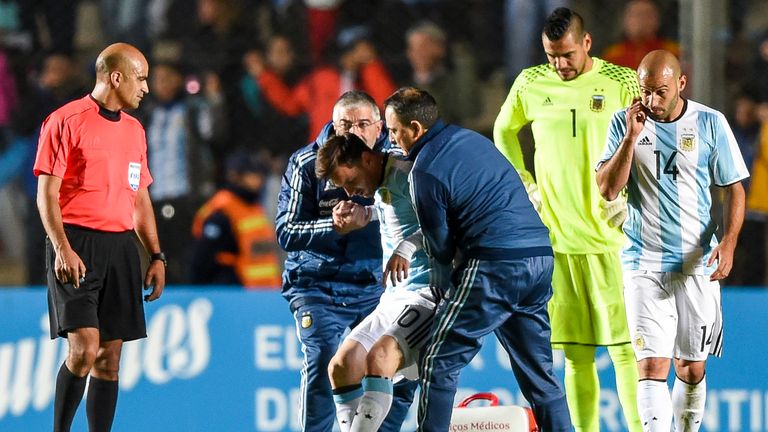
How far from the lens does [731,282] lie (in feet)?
25.4

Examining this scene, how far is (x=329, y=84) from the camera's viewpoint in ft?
28.8

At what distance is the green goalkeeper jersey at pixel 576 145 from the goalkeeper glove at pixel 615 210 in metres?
0.03

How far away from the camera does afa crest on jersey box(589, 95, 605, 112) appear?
6.12 metres

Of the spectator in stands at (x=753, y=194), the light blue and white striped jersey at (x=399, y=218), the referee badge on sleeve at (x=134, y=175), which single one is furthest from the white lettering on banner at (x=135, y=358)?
the spectator in stands at (x=753, y=194)

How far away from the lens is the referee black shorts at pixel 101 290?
18.5ft

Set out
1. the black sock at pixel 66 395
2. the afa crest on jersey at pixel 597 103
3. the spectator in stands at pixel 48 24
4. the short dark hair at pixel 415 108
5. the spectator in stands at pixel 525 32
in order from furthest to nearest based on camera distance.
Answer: the spectator in stands at pixel 48 24, the spectator in stands at pixel 525 32, the afa crest on jersey at pixel 597 103, the black sock at pixel 66 395, the short dark hair at pixel 415 108

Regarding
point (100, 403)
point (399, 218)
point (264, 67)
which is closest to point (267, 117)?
point (264, 67)

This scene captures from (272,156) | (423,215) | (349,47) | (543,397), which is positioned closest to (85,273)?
(423,215)

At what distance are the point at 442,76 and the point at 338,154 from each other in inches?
145

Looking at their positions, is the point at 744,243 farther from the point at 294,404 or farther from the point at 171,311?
the point at 171,311

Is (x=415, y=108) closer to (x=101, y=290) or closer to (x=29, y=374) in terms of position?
(x=101, y=290)

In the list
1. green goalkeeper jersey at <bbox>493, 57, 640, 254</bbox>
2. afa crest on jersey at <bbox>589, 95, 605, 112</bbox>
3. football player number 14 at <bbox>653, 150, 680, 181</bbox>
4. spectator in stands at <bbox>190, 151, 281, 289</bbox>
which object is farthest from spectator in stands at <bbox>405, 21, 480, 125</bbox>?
football player number 14 at <bbox>653, 150, 680, 181</bbox>

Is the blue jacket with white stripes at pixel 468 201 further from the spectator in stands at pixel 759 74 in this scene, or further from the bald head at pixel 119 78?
the spectator in stands at pixel 759 74

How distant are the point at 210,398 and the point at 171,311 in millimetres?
506
